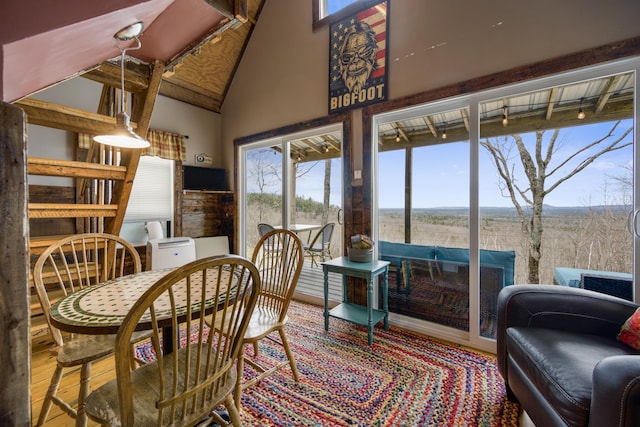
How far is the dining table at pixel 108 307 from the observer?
1.04m

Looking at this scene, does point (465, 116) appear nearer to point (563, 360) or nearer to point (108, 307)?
point (563, 360)

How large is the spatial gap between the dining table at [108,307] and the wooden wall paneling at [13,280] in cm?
48

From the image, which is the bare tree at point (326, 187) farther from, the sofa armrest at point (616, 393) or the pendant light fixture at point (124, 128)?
the sofa armrest at point (616, 393)

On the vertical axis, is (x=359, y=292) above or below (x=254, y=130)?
below

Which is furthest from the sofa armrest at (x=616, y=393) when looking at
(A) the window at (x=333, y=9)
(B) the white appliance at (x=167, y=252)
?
(B) the white appliance at (x=167, y=252)

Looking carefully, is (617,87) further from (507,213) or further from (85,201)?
(85,201)

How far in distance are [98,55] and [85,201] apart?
218cm

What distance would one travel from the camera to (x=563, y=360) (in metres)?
1.17

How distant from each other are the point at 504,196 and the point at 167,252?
12.2 ft

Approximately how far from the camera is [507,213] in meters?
2.20

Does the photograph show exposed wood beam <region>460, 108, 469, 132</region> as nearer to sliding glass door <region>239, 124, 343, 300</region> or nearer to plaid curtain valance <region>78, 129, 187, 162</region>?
sliding glass door <region>239, 124, 343, 300</region>

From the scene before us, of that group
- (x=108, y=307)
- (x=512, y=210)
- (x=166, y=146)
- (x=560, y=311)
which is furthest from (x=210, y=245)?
(x=560, y=311)

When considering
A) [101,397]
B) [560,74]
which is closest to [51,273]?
[101,397]

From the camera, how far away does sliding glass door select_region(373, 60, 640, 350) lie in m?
1.85
